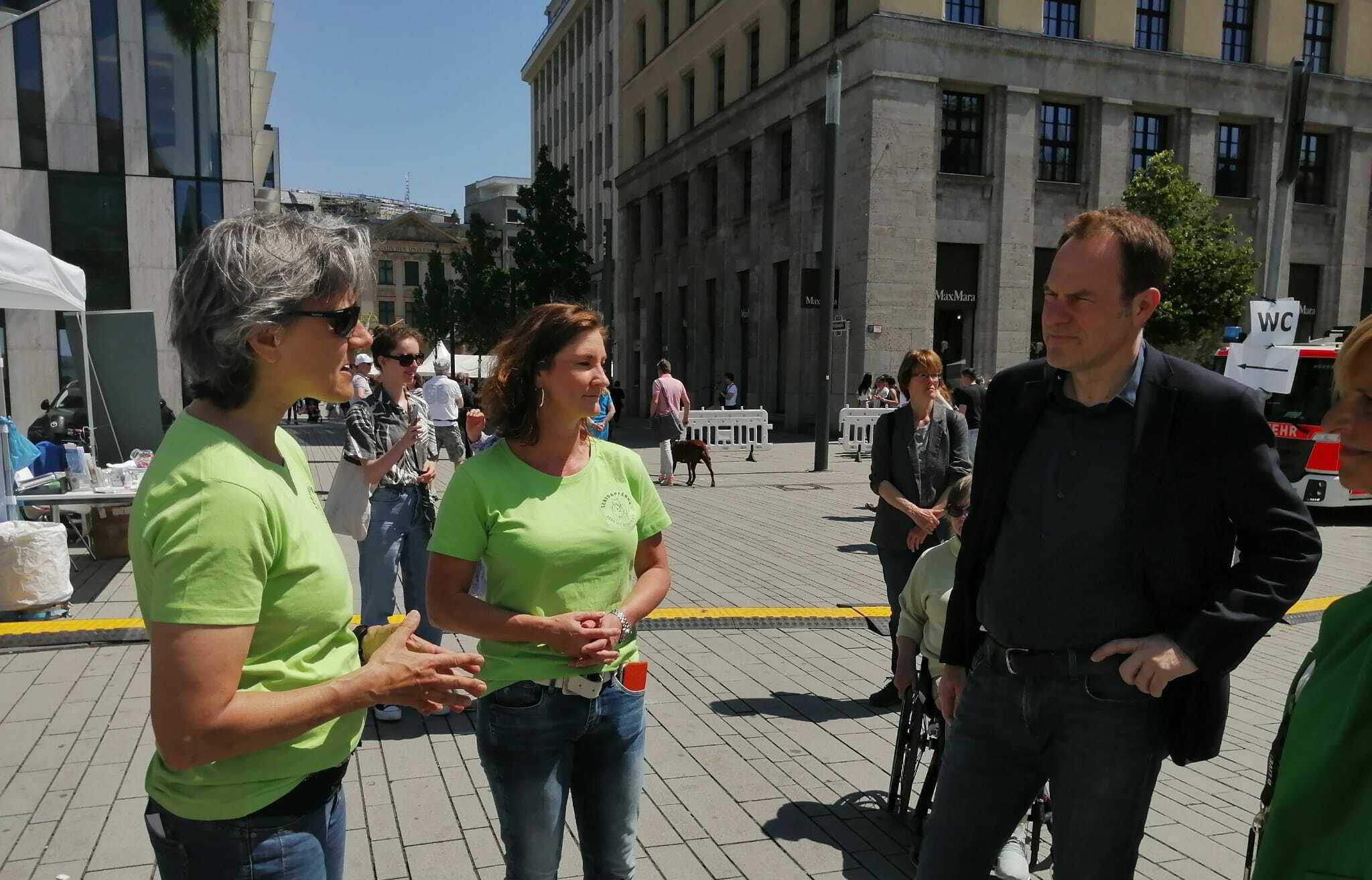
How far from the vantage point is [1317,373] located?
43.2ft

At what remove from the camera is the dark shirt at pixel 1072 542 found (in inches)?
86.8

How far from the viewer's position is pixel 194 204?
22922mm

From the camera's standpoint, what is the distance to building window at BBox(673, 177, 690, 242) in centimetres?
3791

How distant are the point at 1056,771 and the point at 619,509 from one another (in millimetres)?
1278

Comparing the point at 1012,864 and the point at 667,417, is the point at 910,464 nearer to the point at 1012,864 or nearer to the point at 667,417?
the point at 1012,864

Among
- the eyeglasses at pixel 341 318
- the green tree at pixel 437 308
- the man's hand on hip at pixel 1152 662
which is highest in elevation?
the green tree at pixel 437 308

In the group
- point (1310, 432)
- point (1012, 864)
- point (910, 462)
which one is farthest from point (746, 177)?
point (1012, 864)

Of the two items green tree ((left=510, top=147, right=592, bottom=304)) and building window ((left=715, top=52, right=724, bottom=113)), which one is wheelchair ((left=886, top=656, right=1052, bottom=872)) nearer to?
building window ((left=715, top=52, right=724, bottom=113))

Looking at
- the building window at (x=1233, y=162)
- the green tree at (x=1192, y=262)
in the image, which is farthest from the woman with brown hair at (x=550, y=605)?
the building window at (x=1233, y=162)

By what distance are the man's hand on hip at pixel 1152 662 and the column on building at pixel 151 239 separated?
2395 centimetres

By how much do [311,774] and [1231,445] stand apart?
2.09 m

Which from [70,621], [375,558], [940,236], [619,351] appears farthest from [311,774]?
[619,351]

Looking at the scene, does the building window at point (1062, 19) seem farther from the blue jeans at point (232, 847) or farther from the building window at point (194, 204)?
the blue jeans at point (232, 847)

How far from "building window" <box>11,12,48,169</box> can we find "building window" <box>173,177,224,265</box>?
283cm
